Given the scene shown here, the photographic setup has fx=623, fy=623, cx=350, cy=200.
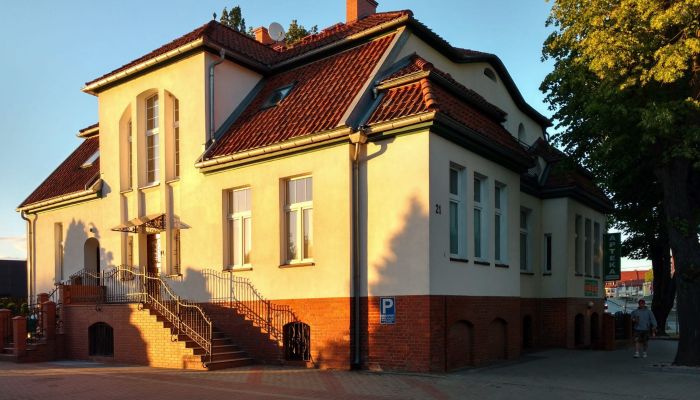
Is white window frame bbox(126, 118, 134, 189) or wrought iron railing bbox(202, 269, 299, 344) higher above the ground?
white window frame bbox(126, 118, 134, 189)

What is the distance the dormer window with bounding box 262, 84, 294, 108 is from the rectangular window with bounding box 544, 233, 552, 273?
32.4ft

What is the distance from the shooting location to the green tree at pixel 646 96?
1334cm

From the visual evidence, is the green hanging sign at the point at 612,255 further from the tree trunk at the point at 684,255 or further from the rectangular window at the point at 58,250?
the rectangular window at the point at 58,250

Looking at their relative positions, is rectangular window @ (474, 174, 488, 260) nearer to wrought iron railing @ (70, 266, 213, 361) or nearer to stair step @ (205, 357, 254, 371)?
stair step @ (205, 357, 254, 371)

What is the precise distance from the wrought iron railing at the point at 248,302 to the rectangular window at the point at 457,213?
161 inches

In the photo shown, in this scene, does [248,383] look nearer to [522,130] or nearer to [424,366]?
[424,366]

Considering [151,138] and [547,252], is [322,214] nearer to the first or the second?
[151,138]

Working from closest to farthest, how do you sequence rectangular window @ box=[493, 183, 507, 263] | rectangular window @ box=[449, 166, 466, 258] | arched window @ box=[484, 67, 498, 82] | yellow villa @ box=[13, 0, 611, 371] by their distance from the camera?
yellow villa @ box=[13, 0, 611, 371] < rectangular window @ box=[449, 166, 466, 258] < rectangular window @ box=[493, 183, 507, 263] < arched window @ box=[484, 67, 498, 82]

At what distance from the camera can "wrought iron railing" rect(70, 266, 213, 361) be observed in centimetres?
1537

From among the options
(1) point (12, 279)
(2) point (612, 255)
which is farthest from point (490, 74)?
(1) point (12, 279)

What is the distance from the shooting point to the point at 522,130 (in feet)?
76.7

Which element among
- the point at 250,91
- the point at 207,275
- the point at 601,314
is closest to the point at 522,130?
the point at 601,314

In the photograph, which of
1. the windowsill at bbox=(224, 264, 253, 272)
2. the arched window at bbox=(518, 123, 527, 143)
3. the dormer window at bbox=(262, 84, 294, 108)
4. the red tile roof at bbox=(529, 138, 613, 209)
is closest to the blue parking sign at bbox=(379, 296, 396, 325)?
the windowsill at bbox=(224, 264, 253, 272)

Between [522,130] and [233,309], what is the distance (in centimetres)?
1321
